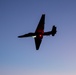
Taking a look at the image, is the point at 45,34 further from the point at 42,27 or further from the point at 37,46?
the point at 37,46

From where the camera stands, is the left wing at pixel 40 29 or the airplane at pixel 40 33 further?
the left wing at pixel 40 29

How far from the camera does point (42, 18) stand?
4644 cm

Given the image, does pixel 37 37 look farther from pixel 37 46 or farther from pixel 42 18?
pixel 42 18

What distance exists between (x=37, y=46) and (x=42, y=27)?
810 centimetres

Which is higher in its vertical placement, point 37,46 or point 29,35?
point 29,35

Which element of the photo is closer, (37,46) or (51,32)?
(51,32)

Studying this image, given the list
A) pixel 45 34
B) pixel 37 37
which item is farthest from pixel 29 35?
pixel 45 34

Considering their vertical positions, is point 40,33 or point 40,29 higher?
point 40,29

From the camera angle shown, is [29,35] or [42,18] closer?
[29,35]

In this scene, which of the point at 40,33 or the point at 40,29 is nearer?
the point at 40,33

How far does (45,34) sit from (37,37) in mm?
3273

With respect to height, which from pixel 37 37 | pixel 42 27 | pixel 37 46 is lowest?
pixel 37 46

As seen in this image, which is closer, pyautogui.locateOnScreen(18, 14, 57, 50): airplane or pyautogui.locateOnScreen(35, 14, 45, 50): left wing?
pyautogui.locateOnScreen(18, 14, 57, 50): airplane

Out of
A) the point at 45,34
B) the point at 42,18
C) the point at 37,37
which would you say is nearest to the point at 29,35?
the point at 37,37
